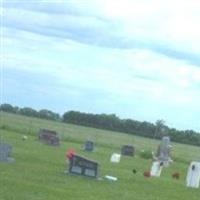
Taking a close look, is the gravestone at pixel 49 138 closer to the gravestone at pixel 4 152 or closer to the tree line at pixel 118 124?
the gravestone at pixel 4 152

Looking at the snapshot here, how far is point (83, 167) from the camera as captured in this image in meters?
24.5

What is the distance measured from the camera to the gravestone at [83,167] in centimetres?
2411

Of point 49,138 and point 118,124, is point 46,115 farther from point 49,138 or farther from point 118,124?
point 49,138

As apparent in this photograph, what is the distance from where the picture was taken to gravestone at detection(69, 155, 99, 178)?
79.1 feet

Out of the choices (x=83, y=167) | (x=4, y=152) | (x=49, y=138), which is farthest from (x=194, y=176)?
(x=49, y=138)

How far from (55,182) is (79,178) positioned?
2.14 m

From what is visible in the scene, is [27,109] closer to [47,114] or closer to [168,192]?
[47,114]

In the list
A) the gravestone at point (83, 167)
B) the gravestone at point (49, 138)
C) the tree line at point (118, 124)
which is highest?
the tree line at point (118, 124)

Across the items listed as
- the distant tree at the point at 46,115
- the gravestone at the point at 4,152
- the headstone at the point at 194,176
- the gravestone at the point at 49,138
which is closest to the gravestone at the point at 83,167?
the gravestone at the point at 4,152

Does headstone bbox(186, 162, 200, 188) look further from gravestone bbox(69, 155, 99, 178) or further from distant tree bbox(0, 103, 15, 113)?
distant tree bbox(0, 103, 15, 113)

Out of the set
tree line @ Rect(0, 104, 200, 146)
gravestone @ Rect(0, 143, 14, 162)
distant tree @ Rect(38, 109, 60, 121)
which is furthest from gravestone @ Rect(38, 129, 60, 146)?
distant tree @ Rect(38, 109, 60, 121)

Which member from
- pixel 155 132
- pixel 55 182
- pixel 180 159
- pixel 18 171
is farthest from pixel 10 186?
pixel 155 132

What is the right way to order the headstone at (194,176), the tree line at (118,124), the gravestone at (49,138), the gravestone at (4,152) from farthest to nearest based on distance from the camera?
1. the tree line at (118,124)
2. the gravestone at (49,138)
3. the headstone at (194,176)
4. the gravestone at (4,152)

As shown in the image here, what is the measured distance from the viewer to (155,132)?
10400cm
